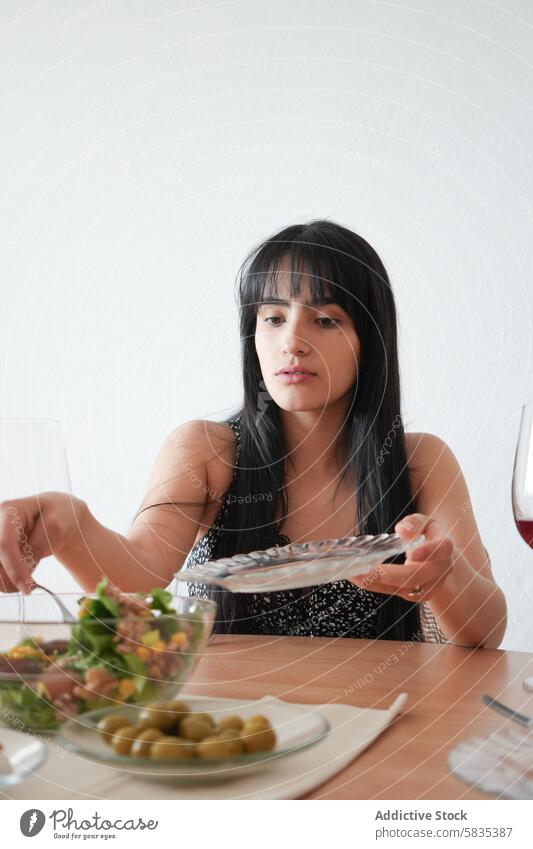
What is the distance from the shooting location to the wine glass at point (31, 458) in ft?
1.29

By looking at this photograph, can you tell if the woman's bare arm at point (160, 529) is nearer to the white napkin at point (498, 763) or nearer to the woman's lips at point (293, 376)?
the woman's lips at point (293, 376)

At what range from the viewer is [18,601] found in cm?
36

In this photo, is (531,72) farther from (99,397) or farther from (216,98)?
(99,397)

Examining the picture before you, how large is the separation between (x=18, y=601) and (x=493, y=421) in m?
1.04

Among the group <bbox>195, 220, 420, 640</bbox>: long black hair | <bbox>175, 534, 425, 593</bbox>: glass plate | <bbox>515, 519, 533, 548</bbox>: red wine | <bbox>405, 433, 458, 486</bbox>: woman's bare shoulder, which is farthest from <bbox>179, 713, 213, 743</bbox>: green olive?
<bbox>405, 433, 458, 486</bbox>: woman's bare shoulder

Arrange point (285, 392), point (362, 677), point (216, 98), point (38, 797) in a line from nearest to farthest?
1. point (38, 797)
2. point (362, 677)
3. point (285, 392)
4. point (216, 98)

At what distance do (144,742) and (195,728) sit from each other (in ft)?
0.06

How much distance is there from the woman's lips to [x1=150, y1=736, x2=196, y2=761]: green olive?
533 millimetres

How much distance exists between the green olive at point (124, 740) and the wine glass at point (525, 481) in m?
0.27

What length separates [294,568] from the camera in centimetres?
40

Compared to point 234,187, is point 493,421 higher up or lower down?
lower down

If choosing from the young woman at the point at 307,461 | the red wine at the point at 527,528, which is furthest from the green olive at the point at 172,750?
the young woman at the point at 307,461
